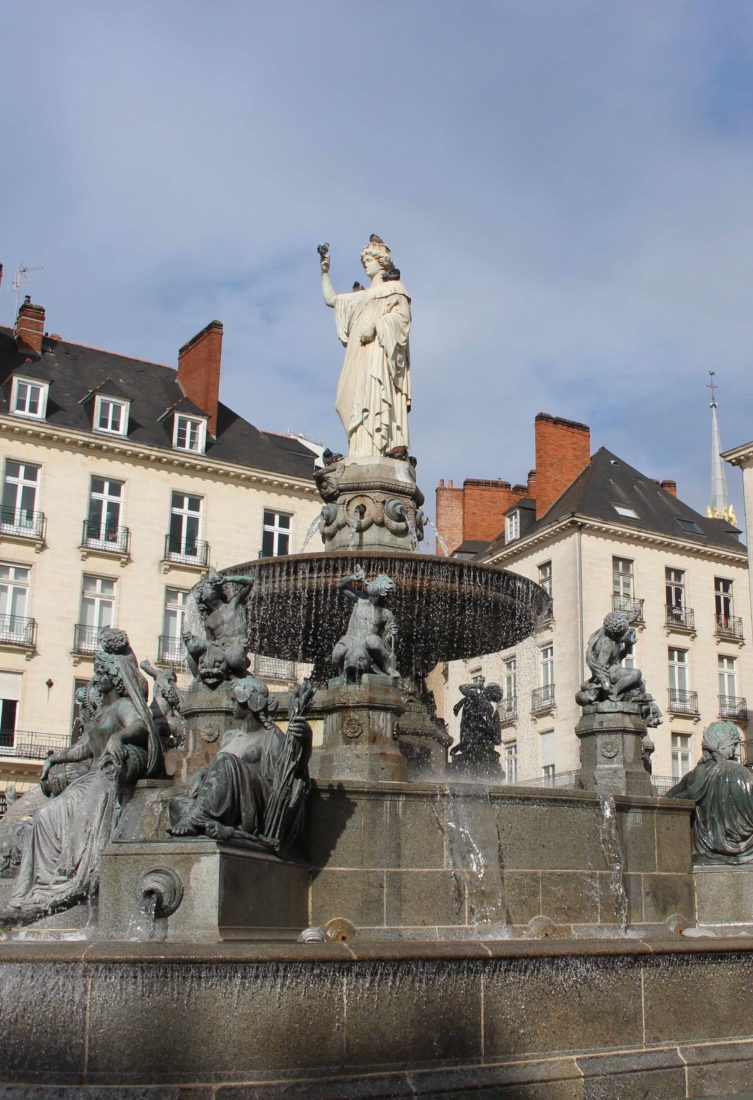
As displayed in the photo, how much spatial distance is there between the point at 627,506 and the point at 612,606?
4597 mm

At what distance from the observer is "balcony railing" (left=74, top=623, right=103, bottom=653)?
130 ft

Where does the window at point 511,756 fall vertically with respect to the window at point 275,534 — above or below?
below

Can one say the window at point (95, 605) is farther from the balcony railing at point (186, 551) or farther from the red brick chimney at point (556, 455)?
the red brick chimney at point (556, 455)

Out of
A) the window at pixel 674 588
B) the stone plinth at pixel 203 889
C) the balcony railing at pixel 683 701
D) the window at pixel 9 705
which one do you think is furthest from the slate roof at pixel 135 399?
the stone plinth at pixel 203 889

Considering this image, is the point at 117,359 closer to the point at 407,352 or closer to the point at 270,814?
the point at 407,352

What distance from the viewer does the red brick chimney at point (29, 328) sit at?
44.4 m

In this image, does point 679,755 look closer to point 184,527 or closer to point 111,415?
point 184,527

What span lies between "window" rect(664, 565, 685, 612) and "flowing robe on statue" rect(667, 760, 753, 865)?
34.5 meters

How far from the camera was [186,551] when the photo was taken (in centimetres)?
4284

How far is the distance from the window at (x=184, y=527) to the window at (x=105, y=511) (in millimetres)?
1848

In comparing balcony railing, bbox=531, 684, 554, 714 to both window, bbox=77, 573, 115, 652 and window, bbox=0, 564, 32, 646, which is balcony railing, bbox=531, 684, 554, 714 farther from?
window, bbox=0, 564, 32, 646

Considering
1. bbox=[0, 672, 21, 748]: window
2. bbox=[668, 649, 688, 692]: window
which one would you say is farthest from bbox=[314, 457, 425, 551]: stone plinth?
bbox=[668, 649, 688, 692]: window

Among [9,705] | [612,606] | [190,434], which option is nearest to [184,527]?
[190,434]

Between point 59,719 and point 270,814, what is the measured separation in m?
30.7
